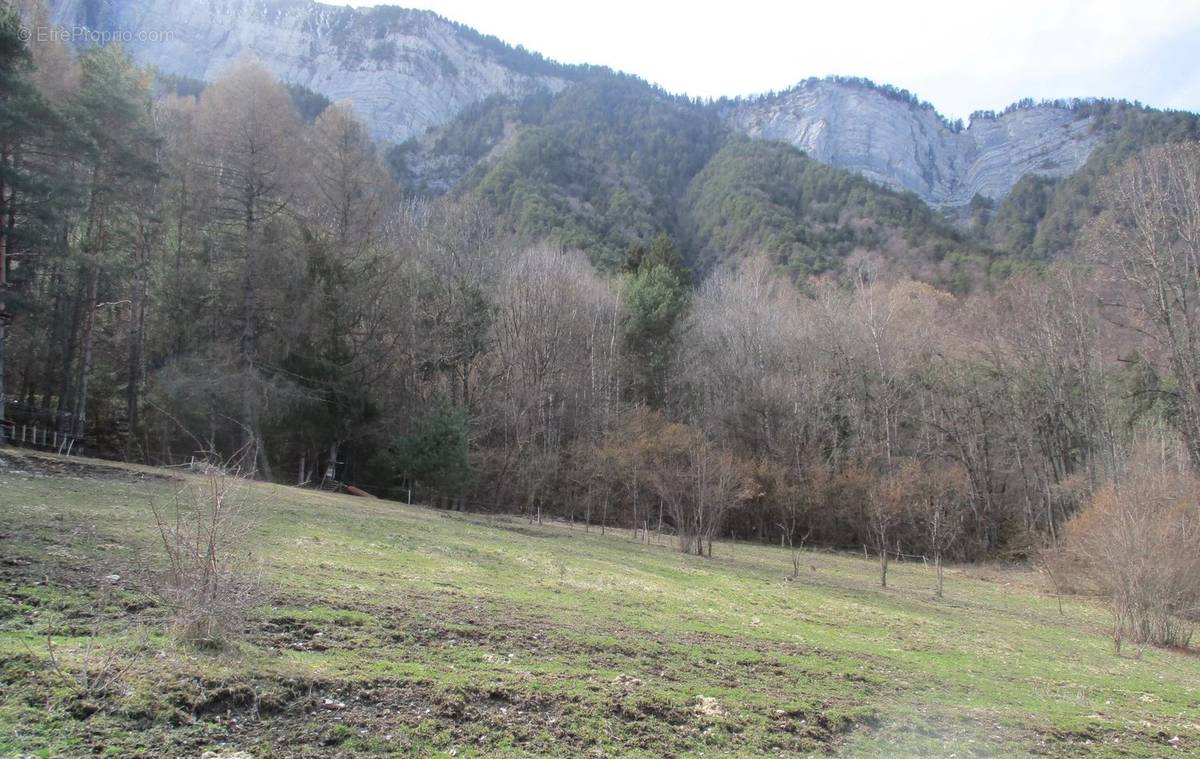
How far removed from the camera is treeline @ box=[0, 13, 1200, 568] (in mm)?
27141

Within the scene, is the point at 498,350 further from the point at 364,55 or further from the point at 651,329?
the point at 364,55

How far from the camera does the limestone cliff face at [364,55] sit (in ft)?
388

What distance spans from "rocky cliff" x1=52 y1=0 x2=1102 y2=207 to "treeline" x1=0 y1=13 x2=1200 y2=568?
3013 inches

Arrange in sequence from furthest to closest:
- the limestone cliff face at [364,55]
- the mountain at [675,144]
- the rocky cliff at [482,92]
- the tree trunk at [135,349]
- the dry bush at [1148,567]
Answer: the rocky cliff at [482,92] → the limestone cliff face at [364,55] → the mountain at [675,144] → the tree trunk at [135,349] → the dry bush at [1148,567]

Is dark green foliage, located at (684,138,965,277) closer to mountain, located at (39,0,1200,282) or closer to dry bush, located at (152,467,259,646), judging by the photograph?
mountain, located at (39,0,1200,282)

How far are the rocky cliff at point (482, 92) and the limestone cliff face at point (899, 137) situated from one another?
0.27m

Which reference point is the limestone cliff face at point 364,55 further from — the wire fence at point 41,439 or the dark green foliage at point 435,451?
the wire fence at point 41,439

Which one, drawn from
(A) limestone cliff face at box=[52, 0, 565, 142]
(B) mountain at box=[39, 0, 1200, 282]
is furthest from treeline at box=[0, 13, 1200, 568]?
(A) limestone cliff face at box=[52, 0, 565, 142]

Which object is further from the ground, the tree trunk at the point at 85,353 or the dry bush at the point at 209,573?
the tree trunk at the point at 85,353

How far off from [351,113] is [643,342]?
2436 centimetres

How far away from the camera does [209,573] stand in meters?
6.27

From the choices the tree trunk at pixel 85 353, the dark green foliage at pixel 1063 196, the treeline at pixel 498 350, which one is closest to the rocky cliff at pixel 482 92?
the dark green foliage at pixel 1063 196

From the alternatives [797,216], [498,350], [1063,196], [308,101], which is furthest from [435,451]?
[1063,196]

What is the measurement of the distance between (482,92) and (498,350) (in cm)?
10551
